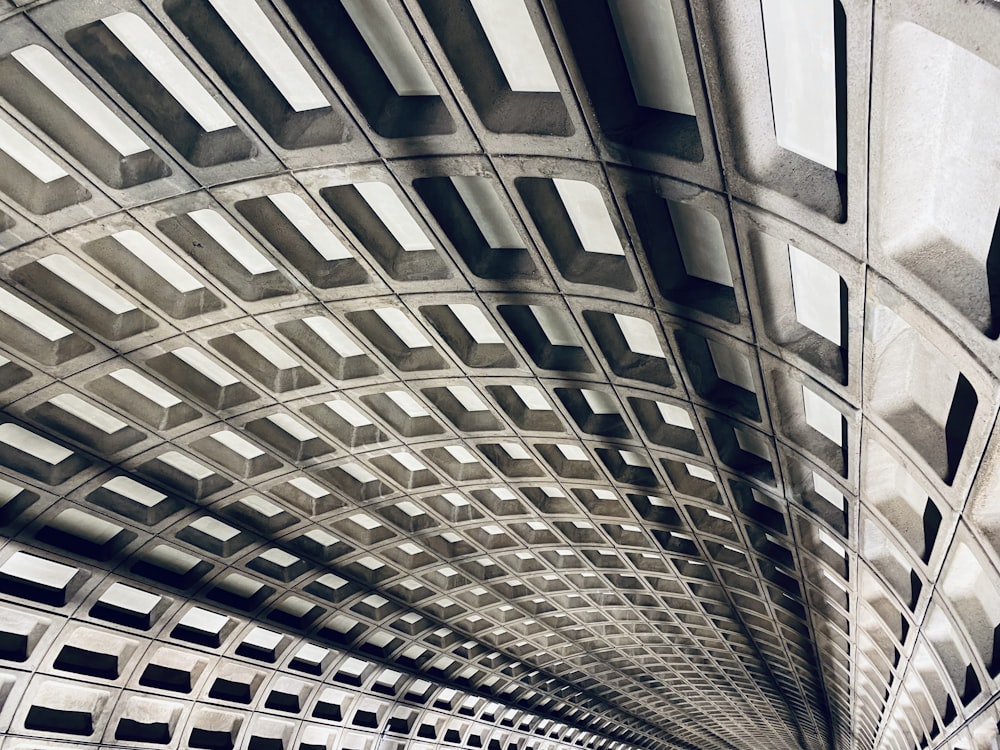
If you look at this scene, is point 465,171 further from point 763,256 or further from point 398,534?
point 398,534

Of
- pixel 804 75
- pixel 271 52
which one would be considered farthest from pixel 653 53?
pixel 271 52

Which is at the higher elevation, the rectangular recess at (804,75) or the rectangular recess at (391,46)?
the rectangular recess at (391,46)

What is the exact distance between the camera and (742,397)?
12398mm

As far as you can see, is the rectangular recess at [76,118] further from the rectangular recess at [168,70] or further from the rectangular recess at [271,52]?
the rectangular recess at [271,52]

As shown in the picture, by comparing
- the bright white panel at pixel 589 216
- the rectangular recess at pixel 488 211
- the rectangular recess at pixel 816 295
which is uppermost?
the rectangular recess at pixel 488 211

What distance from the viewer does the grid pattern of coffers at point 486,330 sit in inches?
275

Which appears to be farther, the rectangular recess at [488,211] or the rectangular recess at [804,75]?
the rectangular recess at [488,211]

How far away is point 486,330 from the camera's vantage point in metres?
13.9

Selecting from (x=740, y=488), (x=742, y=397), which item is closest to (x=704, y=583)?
(x=740, y=488)

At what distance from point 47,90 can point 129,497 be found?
12572 millimetres

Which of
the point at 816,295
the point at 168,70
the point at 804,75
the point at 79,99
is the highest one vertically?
the point at 79,99

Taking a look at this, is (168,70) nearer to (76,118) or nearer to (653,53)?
(76,118)

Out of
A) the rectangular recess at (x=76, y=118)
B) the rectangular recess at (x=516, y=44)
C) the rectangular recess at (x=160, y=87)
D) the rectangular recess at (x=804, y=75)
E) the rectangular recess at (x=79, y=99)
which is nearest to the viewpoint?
Result: the rectangular recess at (x=804, y=75)

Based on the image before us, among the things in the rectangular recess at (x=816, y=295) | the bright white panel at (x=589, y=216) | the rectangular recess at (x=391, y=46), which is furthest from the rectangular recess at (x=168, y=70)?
the rectangular recess at (x=816, y=295)
